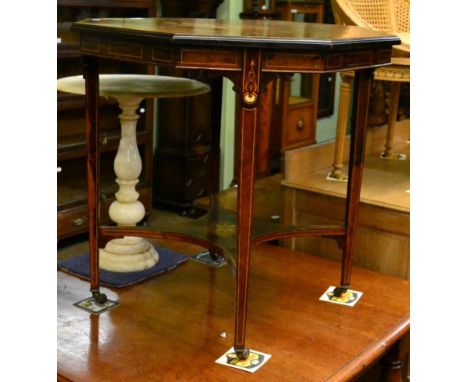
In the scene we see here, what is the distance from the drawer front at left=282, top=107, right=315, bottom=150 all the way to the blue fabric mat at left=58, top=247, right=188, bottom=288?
213cm

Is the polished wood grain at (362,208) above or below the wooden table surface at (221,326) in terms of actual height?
above

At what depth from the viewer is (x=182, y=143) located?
11.1ft

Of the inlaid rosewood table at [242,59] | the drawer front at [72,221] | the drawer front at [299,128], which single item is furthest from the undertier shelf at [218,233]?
the drawer front at [299,128]

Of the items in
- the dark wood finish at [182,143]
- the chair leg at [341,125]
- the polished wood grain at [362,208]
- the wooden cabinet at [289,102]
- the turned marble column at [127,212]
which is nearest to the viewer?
the turned marble column at [127,212]

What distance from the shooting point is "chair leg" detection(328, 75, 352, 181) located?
210 cm

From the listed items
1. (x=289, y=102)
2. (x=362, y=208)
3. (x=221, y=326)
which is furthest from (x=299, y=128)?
(x=221, y=326)

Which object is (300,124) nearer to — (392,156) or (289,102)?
(289,102)

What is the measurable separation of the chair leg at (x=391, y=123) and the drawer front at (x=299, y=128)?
1.33 m

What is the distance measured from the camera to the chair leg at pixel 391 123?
2.55 metres

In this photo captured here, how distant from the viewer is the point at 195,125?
133 inches

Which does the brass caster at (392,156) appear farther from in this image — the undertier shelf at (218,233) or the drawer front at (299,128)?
the drawer front at (299,128)

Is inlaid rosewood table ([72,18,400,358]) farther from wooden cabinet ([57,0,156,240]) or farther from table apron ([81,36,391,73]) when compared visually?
wooden cabinet ([57,0,156,240])

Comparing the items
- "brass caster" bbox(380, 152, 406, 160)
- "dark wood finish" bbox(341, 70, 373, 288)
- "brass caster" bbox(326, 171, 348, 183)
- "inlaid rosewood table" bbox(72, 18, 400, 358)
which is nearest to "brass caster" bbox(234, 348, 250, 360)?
"inlaid rosewood table" bbox(72, 18, 400, 358)
